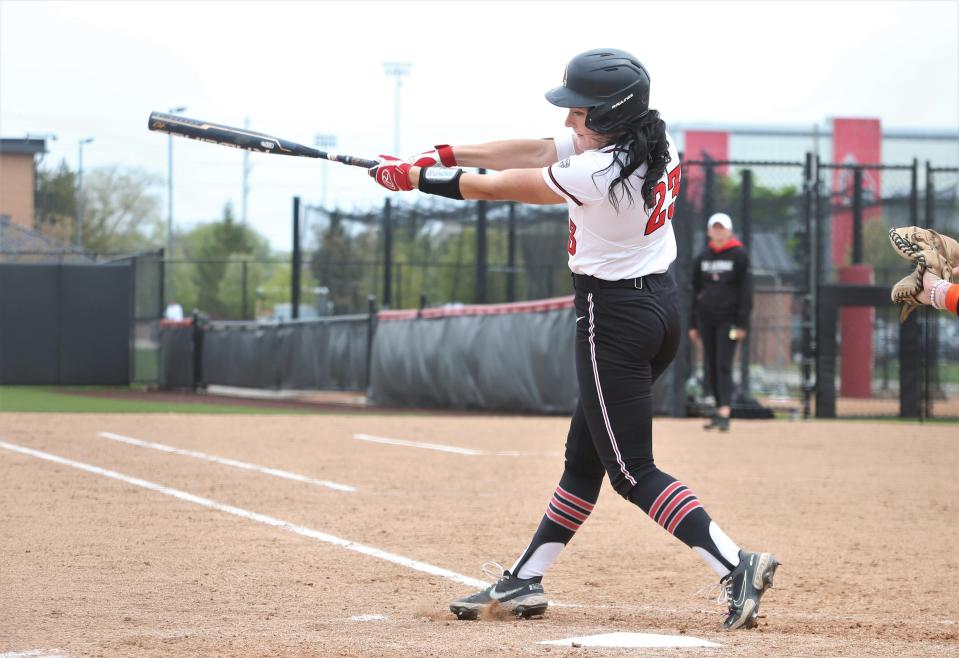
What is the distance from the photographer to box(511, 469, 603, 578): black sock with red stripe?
4277 mm

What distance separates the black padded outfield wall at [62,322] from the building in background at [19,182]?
5.29 ft

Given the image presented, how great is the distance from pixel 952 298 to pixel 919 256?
28 centimetres

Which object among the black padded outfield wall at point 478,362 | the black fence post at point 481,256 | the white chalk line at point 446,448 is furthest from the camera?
the black fence post at point 481,256

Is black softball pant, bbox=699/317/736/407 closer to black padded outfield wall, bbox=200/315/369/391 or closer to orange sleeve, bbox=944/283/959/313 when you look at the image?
black padded outfield wall, bbox=200/315/369/391

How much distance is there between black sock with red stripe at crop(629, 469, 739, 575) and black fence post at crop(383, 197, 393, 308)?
700 inches

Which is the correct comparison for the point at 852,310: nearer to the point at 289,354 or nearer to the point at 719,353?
the point at 719,353

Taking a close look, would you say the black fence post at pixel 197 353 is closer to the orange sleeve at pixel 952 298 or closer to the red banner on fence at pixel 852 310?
the red banner on fence at pixel 852 310

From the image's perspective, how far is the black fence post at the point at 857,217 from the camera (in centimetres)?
1733

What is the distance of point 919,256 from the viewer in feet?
13.5

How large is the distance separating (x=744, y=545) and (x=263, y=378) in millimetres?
16238

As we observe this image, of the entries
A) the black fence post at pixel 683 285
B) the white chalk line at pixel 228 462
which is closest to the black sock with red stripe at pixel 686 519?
the white chalk line at pixel 228 462

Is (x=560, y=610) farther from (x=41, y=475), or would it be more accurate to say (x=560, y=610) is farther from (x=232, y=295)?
(x=232, y=295)

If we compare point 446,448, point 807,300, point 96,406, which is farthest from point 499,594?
point 96,406

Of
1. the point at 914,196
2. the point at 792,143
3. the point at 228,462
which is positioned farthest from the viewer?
the point at 792,143
